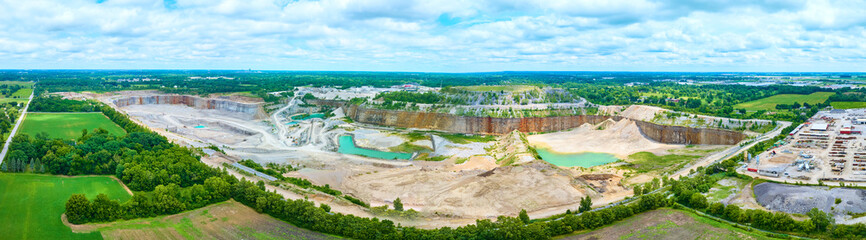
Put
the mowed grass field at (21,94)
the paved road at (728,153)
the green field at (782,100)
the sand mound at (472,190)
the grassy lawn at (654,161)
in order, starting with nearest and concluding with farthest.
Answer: the sand mound at (472,190)
the paved road at (728,153)
the grassy lawn at (654,161)
the green field at (782,100)
the mowed grass field at (21,94)

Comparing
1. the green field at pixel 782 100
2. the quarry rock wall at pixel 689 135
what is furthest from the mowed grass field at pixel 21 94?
the green field at pixel 782 100

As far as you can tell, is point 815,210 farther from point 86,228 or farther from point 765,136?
point 86,228

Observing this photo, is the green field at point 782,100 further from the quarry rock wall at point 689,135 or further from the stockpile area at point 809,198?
the stockpile area at point 809,198

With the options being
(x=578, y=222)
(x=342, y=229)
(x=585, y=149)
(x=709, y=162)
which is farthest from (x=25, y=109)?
(x=709, y=162)

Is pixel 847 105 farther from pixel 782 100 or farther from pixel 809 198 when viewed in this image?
pixel 809 198

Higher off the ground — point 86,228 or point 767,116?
point 767,116

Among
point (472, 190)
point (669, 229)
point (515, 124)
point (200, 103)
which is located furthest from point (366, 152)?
point (200, 103)
